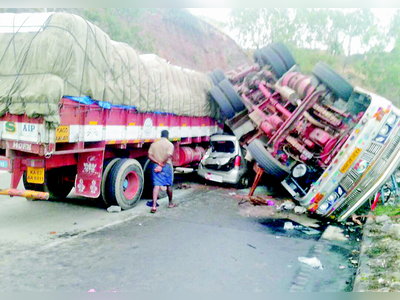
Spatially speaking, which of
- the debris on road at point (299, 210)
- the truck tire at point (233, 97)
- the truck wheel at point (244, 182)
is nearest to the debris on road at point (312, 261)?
the debris on road at point (299, 210)

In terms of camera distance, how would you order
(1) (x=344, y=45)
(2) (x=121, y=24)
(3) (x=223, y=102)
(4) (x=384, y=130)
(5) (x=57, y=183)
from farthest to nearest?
1. (2) (x=121, y=24)
2. (1) (x=344, y=45)
3. (3) (x=223, y=102)
4. (5) (x=57, y=183)
5. (4) (x=384, y=130)

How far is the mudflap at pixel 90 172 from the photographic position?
6477mm

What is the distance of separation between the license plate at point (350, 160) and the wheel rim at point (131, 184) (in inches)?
151

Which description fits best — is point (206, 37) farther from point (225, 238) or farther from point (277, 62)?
point (225, 238)

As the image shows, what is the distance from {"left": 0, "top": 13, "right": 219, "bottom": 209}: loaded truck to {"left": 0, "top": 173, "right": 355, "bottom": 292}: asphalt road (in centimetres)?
63

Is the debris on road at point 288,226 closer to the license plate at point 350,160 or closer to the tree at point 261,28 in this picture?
the license plate at point 350,160

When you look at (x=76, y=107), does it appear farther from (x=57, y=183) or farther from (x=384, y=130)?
(x=384, y=130)

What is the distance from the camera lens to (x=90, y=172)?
6.52 m

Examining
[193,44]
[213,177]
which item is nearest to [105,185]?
[213,177]

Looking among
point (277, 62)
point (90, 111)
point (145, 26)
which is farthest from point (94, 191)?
point (145, 26)

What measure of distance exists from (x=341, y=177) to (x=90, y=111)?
423 centimetres

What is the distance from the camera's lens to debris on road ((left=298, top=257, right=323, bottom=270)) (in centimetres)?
464

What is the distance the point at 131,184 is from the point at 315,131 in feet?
12.4

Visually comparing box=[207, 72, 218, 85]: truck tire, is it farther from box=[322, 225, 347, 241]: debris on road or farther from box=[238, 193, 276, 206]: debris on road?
box=[322, 225, 347, 241]: debris on road
